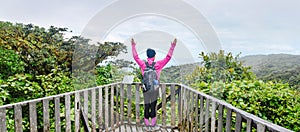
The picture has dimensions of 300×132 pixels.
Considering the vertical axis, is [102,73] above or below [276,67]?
above

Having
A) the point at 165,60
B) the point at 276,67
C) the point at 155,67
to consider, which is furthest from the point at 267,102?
the point at 276,67

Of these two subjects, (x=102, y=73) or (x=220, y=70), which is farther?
(x=220, y=70)

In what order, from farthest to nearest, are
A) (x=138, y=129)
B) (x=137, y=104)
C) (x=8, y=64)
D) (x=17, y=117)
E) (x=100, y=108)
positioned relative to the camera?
(x=8, y=64)
(x=137, y=104)
(x=138, y=129)
(x=100, y=108)
(x=17, y=117)

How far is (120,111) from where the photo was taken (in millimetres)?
4008

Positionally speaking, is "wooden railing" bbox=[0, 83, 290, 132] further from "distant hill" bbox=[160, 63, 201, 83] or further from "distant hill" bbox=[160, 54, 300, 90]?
"distant hill" bbox=[160, 54, 300, 90]

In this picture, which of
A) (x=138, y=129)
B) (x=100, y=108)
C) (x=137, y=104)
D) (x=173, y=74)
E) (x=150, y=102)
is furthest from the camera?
(x=173, y=74)

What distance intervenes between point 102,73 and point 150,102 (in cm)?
144

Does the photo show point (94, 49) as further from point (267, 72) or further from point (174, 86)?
point (267, 72)

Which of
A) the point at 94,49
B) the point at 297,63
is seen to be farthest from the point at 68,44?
the point at 297,63

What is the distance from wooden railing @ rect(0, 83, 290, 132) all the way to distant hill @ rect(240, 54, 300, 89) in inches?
162

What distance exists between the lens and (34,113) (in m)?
2.07

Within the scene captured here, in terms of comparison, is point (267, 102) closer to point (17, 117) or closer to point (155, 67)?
point (155, 67)

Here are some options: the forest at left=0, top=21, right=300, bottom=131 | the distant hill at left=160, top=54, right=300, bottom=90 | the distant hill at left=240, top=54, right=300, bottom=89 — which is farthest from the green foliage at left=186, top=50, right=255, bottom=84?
the distant hill at left=240, top=54, right=300, bottom=89

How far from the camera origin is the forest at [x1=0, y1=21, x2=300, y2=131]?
337 centimetres
